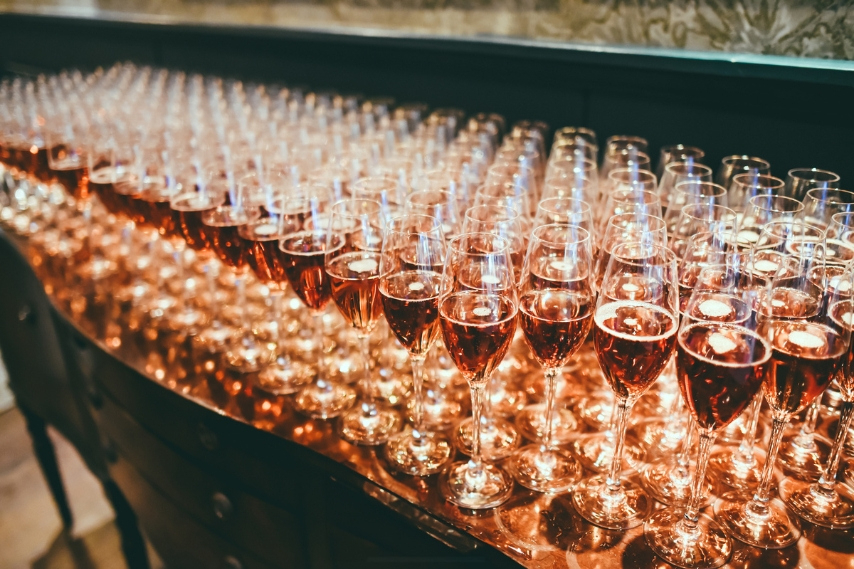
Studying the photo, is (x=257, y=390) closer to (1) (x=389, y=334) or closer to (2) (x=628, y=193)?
(1) (x=389, y=334)

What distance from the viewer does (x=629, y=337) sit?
0.82 meters

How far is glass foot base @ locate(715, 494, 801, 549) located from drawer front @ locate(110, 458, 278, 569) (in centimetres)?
84

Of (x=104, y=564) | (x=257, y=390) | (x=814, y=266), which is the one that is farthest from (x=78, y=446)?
(x=814, y=266)

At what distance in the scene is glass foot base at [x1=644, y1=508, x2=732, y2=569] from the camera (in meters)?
0.83

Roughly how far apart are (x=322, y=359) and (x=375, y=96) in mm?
1729

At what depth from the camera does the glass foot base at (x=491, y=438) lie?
1047 millimetres

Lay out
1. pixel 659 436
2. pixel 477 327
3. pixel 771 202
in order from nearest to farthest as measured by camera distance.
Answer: pixel 477 327 → pixel 659 436 → pixel 771 202

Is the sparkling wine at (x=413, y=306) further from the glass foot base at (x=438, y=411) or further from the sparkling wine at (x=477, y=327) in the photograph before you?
the glass foot base at (x=438, y=411)

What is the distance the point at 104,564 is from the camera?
247 cm

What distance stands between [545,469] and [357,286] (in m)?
0.43

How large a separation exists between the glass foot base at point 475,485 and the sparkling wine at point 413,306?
0.20 m

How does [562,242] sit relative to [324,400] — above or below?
above

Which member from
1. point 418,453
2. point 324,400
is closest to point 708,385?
point 418,453

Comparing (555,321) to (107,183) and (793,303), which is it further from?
(107,183)
